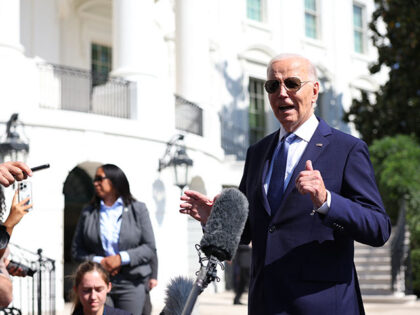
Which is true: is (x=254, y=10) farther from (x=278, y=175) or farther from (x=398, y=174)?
(x=278, y=175)

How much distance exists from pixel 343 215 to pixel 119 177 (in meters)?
3.81

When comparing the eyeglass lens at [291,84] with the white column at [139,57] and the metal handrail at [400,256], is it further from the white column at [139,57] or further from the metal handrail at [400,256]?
the metal handrail at [400,256]

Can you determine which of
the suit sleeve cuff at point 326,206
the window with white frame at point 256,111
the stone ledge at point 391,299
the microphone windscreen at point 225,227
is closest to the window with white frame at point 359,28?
the window with white frame at point 256,111

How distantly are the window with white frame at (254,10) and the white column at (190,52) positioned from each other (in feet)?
22.2

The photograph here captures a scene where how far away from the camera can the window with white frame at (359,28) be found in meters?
32.8

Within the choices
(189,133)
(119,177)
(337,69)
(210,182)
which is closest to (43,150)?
(189,133)

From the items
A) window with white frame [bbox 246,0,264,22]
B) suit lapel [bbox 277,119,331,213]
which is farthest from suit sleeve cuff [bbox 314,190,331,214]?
window with white frame [bbox 246,0,264,22]

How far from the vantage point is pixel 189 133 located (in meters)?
19.6

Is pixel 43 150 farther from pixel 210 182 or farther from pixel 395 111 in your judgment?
pixel 395 111

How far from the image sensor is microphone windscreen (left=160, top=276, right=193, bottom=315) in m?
3.08

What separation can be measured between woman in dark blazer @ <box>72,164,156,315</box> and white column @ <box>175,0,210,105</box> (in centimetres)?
→ 1433

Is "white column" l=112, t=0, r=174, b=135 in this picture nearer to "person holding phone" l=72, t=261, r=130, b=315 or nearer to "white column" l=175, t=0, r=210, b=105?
"white column" l=175, t=0, r=210, b=105

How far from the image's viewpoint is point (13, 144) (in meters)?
14.4

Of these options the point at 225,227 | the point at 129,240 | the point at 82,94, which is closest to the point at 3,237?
the point at 225,227
